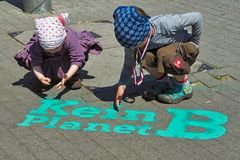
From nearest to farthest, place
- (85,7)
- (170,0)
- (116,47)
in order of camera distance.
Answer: (116,47), (85,7), (170,0)

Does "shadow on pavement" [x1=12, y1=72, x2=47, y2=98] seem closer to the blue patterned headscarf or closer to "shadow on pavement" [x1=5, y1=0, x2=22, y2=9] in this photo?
the blue patterned headscarf

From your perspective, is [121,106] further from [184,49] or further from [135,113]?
[184,49]

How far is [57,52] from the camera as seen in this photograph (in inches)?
189

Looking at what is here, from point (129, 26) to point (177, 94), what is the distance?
910 millimetres

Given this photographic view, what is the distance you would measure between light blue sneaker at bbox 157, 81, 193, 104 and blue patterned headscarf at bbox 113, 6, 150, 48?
26.2 inches

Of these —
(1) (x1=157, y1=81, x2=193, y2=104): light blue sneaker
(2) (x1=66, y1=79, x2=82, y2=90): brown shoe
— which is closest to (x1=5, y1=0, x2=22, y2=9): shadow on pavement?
(2) (x1=66, y1=79, x2=82, y2=90): brown shoe

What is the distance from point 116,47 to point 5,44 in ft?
4.34

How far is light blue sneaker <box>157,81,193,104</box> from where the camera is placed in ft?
15.2

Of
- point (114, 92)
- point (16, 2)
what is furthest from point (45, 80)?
point (16, 2)

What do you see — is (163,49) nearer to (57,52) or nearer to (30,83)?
(57,52)

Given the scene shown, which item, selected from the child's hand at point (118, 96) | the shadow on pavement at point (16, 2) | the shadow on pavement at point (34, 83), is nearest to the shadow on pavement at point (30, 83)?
the shadow on pavement at point (34, 83)

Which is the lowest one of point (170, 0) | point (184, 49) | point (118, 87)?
point (170, 0)

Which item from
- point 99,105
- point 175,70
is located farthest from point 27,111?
point 175,70

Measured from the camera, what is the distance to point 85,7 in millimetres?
7781
